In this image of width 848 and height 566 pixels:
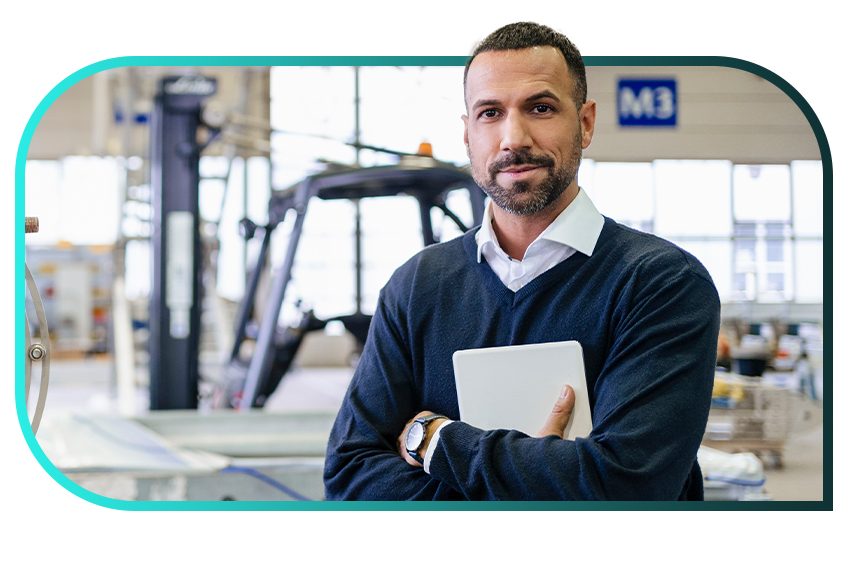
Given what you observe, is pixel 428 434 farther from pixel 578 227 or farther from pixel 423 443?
pixel 578 227

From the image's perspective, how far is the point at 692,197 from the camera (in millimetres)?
1702

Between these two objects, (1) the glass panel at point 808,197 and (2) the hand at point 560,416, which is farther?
(1) the glass panel at point 808,197

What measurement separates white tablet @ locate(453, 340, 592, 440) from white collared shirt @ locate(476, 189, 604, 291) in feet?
0.44

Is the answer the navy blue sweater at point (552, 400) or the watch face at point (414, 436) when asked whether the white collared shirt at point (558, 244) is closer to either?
the navy blue sweater at point (552, 400)

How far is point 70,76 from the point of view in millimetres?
1571

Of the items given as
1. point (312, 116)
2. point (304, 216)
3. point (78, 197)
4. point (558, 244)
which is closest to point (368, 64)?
point (558, 244)

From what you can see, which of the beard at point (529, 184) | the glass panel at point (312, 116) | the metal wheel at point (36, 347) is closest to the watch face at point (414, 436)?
the beard at point (529, 184)

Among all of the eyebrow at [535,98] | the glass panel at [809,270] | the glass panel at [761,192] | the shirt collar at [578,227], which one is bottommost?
the glass panel at [809,270]

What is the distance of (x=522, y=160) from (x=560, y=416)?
0.45 m

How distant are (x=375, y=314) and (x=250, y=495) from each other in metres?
0.95

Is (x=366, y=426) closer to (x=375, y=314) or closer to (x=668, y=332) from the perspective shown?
(x=375, y=314)

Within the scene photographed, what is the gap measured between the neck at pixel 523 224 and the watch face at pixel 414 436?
Answer: 368 millimetres

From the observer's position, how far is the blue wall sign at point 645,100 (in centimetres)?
155

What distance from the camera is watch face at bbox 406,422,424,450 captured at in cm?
130
